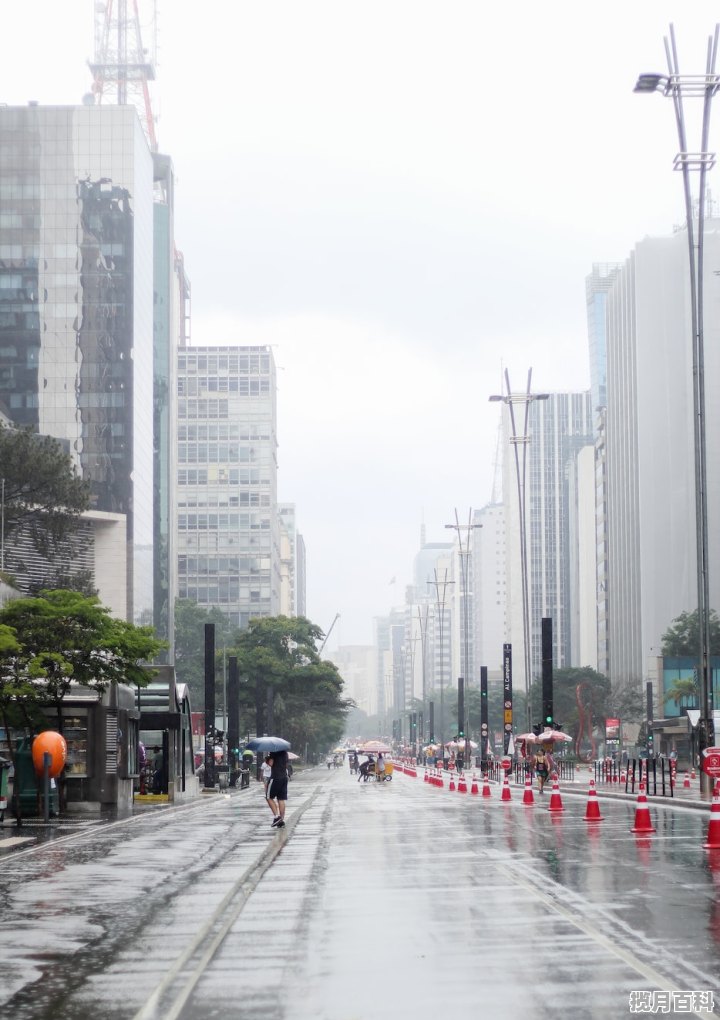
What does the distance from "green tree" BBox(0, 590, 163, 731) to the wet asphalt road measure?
39.4 ft

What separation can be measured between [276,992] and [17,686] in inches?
1074

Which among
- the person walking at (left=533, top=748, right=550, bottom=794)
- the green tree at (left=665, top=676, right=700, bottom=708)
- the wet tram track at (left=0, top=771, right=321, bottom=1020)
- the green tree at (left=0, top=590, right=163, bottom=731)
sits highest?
the green tree at (left=0, top=590, right=163, bottom=731)

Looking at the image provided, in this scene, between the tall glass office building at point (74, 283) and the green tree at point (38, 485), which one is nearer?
the green tree at point (38, 485)

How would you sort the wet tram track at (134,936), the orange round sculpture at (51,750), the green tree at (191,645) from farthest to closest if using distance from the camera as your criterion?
the green tree at (191,645) < the orange round sculpture at (51,750) < the wet tram track at (134,936)


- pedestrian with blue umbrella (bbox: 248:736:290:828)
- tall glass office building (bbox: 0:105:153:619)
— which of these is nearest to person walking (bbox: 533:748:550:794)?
pedestrian with blue umbrella (bbox: 248:736:290:828)

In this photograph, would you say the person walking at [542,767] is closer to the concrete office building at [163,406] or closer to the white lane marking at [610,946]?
the white lane marking at [610,946]

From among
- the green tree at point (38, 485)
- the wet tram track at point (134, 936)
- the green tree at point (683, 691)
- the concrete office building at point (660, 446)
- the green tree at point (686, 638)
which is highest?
the concrete office building at point (660, 446)

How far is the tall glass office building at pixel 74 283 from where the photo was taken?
127938 mm

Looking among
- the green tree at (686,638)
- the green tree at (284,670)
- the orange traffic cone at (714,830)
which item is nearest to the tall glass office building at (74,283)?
the green tree at (284,670)

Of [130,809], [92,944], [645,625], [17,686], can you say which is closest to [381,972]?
Answer: [92,944]

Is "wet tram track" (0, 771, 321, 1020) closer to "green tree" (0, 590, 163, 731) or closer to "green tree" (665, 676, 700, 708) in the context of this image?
"green tree" (0, 590, 163, 731)

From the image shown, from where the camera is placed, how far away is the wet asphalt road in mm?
10000

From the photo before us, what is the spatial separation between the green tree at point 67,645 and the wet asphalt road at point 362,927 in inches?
473

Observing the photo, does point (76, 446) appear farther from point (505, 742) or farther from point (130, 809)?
point (130, 809)
